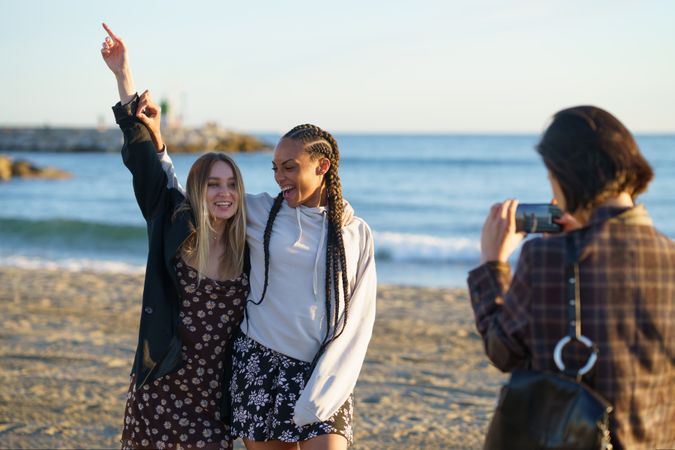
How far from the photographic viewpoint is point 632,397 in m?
2.21

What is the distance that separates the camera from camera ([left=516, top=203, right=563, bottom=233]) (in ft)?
8.25

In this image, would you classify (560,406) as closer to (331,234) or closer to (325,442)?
(325,442)

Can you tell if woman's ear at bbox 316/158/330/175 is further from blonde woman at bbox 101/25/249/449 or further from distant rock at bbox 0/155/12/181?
distant rock at bbox 0/155/12/181

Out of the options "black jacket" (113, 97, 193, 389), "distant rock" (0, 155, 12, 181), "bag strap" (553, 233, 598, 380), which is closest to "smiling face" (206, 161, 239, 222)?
"black jacket" (113, 97, 193, 389)

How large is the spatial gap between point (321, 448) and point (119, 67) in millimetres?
1781

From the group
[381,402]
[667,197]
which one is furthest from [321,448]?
[667,197]

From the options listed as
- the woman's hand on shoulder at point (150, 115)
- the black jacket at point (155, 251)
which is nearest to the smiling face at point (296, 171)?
the black jacket at point (155, 251)

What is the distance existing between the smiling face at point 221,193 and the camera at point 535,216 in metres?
1.41

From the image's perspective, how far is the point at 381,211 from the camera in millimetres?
24984

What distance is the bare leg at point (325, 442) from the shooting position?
10.8ft

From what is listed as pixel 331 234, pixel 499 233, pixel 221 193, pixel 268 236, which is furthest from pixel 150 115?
pixel 499 233

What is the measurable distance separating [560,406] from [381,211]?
75.0ft

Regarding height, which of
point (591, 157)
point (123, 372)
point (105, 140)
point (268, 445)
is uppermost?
point (105, 140)

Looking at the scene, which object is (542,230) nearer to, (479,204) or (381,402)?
(381,402)
